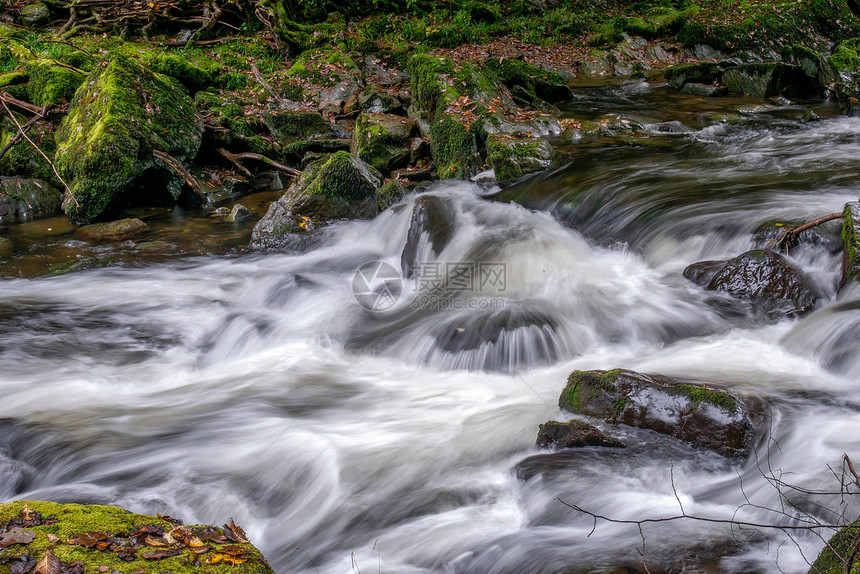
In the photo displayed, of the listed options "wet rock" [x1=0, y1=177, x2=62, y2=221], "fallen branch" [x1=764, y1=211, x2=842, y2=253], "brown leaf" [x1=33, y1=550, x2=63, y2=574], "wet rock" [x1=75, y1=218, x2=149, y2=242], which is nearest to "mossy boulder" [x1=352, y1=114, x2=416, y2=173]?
"wet rock" [x1=75, y1=218, x2=149, y2=242]

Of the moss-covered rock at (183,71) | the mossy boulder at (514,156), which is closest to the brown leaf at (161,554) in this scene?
the mossy boulder at (514,156)

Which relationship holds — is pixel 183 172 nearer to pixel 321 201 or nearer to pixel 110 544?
pixel 321 201

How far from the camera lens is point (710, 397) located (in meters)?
3.90

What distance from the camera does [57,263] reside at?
25.0 ft

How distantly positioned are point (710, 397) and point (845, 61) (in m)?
11.8

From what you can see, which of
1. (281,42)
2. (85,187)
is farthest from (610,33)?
(85,187)

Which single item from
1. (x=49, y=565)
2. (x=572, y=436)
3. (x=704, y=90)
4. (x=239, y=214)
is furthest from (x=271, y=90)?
(x=49, y=565)

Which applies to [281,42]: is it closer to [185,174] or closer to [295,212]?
[185,174]

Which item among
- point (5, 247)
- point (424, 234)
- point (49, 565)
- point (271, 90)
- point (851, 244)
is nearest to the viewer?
point (49, 565)

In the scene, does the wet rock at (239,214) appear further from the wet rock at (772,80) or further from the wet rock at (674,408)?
the wet rock at (772,80)

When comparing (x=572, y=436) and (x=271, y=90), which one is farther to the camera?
(x=271, y=90)

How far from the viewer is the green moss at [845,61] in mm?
11994

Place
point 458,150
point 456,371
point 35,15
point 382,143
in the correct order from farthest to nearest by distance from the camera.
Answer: point 35,15 → point 382,143 → point 458,150 → point 456,371

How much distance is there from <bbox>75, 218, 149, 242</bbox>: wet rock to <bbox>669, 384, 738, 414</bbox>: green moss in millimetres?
7509
